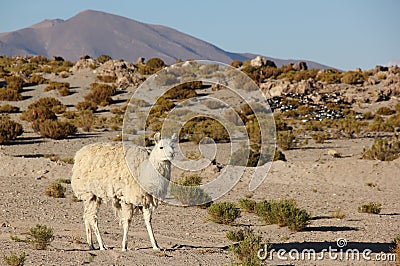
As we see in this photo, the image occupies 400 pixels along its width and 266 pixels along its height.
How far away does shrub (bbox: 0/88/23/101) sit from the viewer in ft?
126

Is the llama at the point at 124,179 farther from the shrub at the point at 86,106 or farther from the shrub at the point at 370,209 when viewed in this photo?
the shrub at the point at 86,106

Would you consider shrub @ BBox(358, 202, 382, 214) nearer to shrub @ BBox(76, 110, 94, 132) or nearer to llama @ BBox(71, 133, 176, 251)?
llama @ BBox(71, 133, 176, 251)

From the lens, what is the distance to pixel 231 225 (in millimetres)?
12695

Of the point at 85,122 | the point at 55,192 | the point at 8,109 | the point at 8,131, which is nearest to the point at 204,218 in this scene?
the point at 55,192

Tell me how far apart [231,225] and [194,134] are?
1732 cm

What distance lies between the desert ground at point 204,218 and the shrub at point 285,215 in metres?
0.16

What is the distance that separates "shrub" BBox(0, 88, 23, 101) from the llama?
101 ft

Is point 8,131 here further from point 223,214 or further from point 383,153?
point 383,153

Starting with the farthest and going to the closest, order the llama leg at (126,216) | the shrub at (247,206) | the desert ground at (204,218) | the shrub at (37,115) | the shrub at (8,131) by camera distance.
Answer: the shrub at (37,115)
the shrub at (8,131)
the shrub at (247,206)
the llama leg at (126,216)
the desert ground at (204,218)

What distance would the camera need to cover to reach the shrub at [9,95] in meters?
38.5

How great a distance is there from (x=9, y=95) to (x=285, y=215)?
103ft

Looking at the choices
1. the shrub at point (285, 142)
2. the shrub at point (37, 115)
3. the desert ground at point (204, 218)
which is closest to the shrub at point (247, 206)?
the desert ground at point (204, 218)

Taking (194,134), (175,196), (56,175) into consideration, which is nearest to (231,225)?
(175,196)

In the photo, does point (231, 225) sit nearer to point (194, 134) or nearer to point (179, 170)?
point (179, 170)
